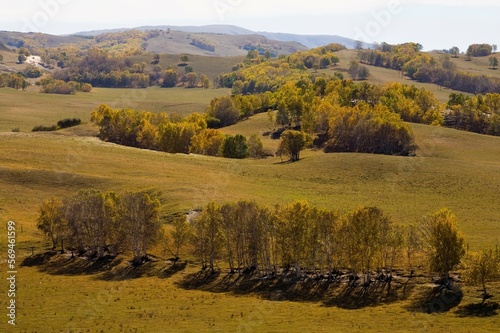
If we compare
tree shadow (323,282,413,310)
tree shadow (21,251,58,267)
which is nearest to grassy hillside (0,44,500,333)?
tree shadow (323,282,413,310)

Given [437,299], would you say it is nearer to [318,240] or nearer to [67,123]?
[318,240]

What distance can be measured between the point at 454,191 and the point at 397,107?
92.1m

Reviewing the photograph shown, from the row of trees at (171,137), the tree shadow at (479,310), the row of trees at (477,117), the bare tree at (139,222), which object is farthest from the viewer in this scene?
the row of trees at (477,117)

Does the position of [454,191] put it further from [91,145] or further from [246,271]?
[91,145]

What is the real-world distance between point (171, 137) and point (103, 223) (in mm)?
84012

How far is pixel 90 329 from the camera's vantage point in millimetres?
55656

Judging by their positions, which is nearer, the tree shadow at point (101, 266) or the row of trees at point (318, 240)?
the row of trees at point (318, 240)

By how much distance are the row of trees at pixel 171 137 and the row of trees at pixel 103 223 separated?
7477cm

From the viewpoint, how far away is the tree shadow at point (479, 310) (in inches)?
2350

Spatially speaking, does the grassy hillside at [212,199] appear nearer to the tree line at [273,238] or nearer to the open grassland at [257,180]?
the open grassland at [257,180]

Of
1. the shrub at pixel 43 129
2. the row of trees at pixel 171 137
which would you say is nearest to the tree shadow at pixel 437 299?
the row of trees at pixel 171 137

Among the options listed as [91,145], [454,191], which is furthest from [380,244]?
[91,145]

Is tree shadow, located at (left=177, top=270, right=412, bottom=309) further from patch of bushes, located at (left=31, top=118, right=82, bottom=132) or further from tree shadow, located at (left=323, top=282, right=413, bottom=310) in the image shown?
patch of bushes, located at (left=31, top=118, right=82, bottom=132)

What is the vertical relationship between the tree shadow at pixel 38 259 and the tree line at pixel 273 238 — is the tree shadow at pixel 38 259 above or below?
below
